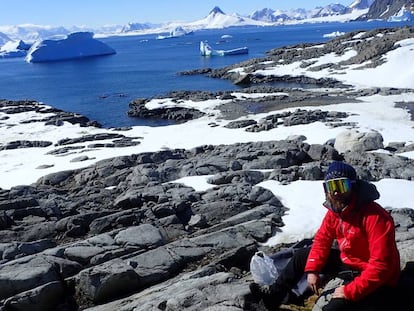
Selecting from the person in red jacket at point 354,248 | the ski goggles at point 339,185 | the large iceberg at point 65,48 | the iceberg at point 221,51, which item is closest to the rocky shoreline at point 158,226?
the person in red jacket at point 354,248

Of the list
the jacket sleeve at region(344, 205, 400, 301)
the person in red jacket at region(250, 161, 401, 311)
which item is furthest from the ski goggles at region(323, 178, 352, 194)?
the jacket sleeve at region(344, 205, 400, 301)

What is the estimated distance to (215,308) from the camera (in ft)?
24.2

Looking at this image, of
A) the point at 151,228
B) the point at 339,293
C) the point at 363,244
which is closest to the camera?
the point at 339,293

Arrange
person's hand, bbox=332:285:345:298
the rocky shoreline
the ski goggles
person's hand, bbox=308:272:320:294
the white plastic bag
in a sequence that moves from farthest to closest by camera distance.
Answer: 1. the rocky shoreline
2. the white plastic bag
3. person's hand, bbox=308:272:320:294
4. the ski goggles
5. person's hand, bbox=332:285:345:298

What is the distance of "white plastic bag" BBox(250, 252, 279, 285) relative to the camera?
7.66 metres

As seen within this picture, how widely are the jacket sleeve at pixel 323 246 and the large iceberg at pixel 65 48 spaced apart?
4769 inches

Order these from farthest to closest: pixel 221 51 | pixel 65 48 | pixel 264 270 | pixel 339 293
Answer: pixel 65 48, pixel 221 51, pixel 264 270, pixel 339 293

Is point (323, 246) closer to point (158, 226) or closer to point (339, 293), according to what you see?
point (339, 293)

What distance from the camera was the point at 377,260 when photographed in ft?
19.3

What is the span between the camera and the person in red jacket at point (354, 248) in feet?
19.4

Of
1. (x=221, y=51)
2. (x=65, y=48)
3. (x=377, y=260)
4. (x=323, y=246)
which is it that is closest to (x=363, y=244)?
(x=377, y=260)

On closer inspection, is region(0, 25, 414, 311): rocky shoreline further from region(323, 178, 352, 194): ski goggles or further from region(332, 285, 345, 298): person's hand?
region(323, 178, 352, 194): ski goggles

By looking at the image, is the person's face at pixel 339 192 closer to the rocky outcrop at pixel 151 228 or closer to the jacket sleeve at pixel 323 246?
the jacket sleeve at pixel 323 246

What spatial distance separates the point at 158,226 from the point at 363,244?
932 centimetres
